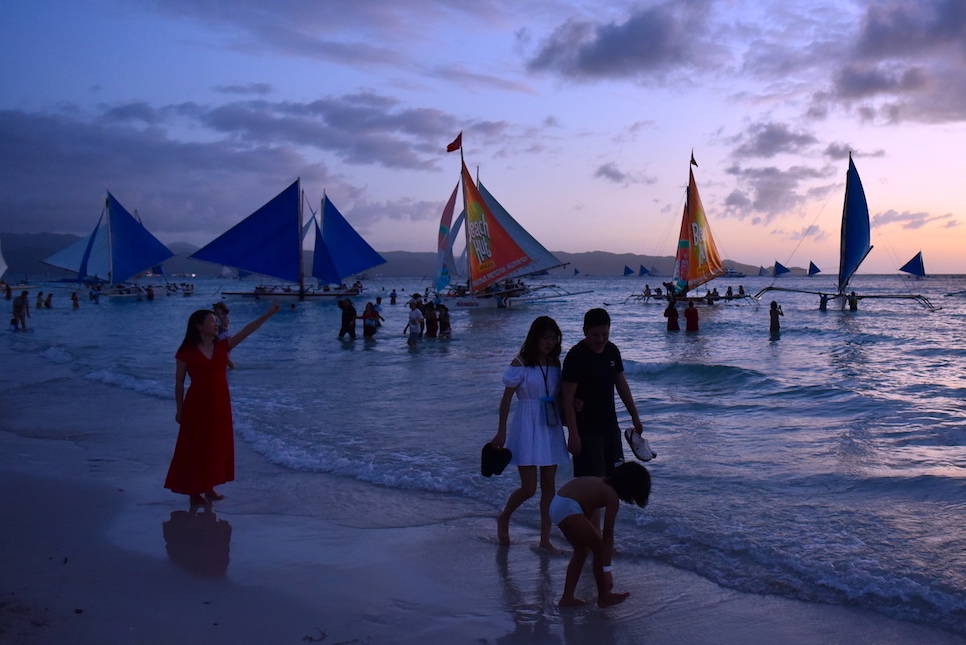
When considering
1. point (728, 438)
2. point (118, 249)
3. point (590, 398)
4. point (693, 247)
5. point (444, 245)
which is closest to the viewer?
point (590, 398)

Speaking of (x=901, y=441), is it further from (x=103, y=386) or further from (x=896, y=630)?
(x=103, y=386)

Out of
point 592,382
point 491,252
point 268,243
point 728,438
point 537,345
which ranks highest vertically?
point 268,243

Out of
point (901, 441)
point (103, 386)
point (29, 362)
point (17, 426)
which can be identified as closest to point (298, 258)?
point (29, 362)

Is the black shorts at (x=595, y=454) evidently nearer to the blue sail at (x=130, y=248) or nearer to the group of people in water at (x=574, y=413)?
the group of people in water at (x=574, y=413)

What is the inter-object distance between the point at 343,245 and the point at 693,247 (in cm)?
2256

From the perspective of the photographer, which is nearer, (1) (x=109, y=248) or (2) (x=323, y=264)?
(2) (x=323, y=264)

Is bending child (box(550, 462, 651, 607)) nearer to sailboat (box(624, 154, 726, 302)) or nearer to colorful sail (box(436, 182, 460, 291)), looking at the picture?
sailboat (box(624, 154, 726, 302))

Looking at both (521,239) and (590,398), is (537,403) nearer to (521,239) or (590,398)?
(590,398)

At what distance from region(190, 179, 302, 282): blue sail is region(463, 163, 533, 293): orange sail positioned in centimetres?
1150

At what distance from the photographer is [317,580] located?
393cm

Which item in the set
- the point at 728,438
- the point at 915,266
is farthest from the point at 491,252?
the point at 915,266

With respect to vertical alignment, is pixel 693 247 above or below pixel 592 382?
above

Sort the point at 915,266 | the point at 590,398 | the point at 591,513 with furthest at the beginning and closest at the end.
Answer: the point at 915,266 < the point at 590,398 < the point at 591,513

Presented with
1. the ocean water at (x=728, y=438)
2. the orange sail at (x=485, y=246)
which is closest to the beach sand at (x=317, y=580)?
the ocean water at (x=728, y=438)
